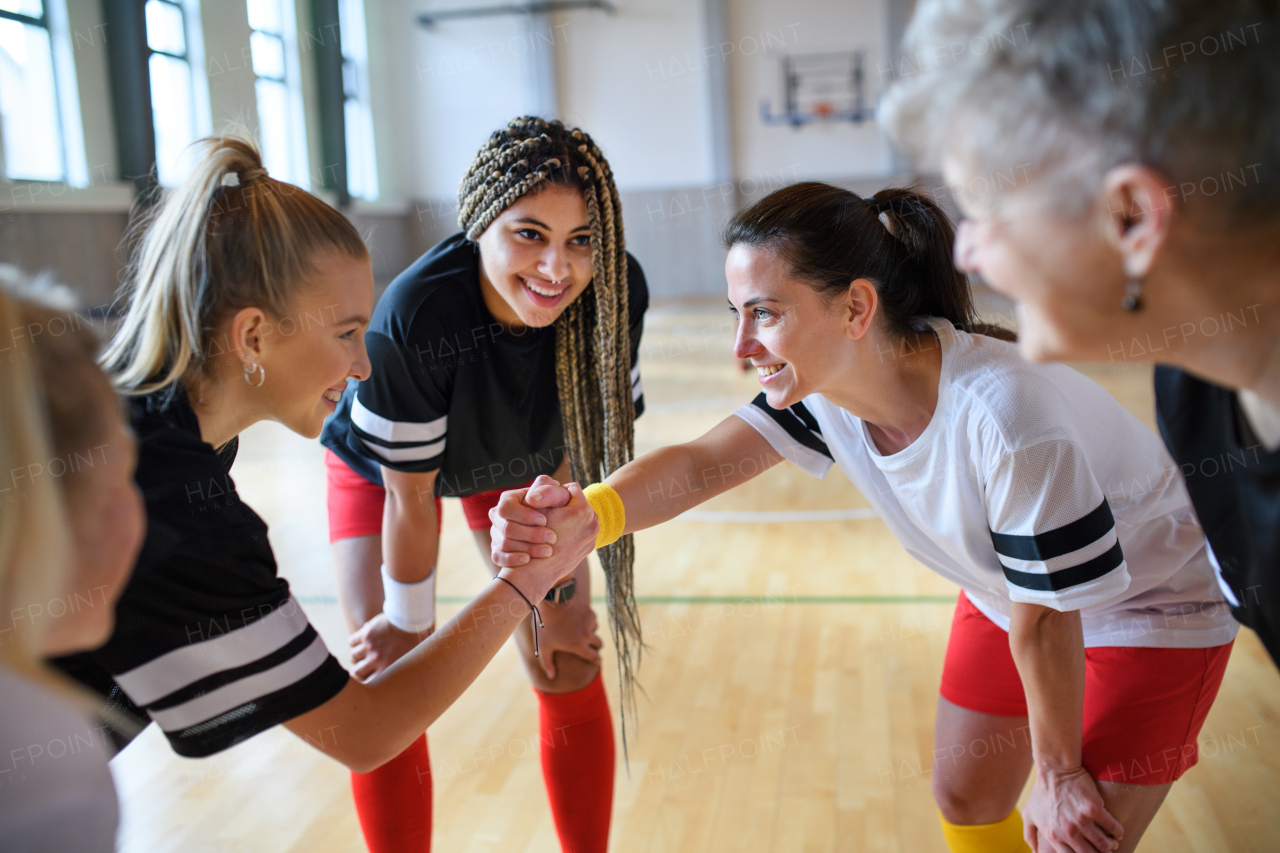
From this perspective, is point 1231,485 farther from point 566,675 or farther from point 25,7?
point 25,7

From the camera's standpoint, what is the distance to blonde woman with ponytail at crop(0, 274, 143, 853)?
25.4 inches

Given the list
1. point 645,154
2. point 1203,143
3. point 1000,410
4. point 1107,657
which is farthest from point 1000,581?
point 645,154

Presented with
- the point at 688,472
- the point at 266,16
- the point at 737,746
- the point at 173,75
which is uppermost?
the point at 266,16

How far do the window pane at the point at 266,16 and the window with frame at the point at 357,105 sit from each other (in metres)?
1.26

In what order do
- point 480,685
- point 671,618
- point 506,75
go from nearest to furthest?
point 480,685 → point 671,618 → point 506,75

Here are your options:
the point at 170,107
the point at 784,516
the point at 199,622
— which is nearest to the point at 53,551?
the point at 199,622

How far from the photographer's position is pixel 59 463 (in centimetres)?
70

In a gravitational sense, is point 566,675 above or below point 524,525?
below

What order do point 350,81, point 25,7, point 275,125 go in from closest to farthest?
1. point 25,7
2. point 275,125
3. point 350,81

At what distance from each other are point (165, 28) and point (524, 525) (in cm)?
855

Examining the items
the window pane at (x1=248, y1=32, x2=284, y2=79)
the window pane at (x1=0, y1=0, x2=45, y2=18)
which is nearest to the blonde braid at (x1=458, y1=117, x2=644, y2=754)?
the window pane at (x1=0, y1=0, x2=45, y2=18)

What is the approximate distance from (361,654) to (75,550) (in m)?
1.17

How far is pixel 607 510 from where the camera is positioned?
163cm

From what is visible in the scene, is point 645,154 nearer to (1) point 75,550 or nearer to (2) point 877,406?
(2) point 877,406
